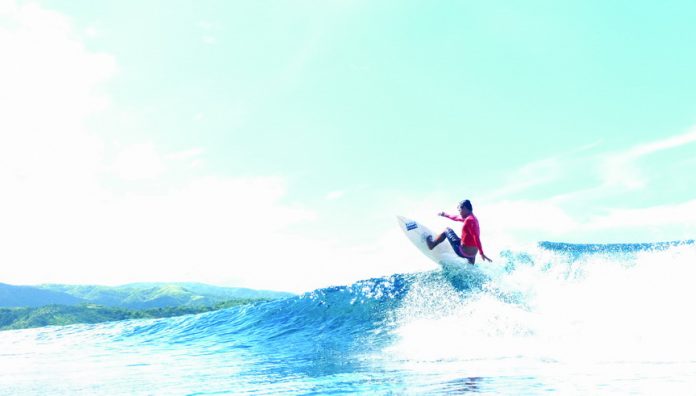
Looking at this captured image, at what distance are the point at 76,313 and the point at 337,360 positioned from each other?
5255cm

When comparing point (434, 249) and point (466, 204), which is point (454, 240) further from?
point (466, 204)

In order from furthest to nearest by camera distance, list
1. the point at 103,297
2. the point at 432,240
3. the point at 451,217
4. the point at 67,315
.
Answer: the point at 103,297 < the point at 67,315 < the point at 432,240 < the point at 451,217

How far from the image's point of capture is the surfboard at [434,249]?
1830cm

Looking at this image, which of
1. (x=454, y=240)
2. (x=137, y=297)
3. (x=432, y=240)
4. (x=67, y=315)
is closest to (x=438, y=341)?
(x=454, y=240)

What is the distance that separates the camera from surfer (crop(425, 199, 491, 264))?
54.7 feet

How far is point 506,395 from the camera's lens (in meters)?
6.31

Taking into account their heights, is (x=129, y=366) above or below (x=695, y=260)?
below

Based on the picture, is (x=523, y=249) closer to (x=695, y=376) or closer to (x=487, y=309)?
(x=487, y=309)

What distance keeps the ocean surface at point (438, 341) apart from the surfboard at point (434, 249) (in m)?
→ 0.36

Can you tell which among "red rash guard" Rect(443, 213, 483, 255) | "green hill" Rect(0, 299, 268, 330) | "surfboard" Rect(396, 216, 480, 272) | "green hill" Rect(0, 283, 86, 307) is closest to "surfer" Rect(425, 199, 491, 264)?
"red rash guard" Rect(443, 213, 483, 255)

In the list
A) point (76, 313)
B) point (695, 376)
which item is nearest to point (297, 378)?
point (695, 376)

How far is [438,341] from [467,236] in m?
5.08

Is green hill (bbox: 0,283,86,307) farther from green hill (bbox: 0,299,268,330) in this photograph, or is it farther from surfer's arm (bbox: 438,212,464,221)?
surfer's arm (bbox: 438,212,464,221)

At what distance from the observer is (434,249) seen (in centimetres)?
1964
